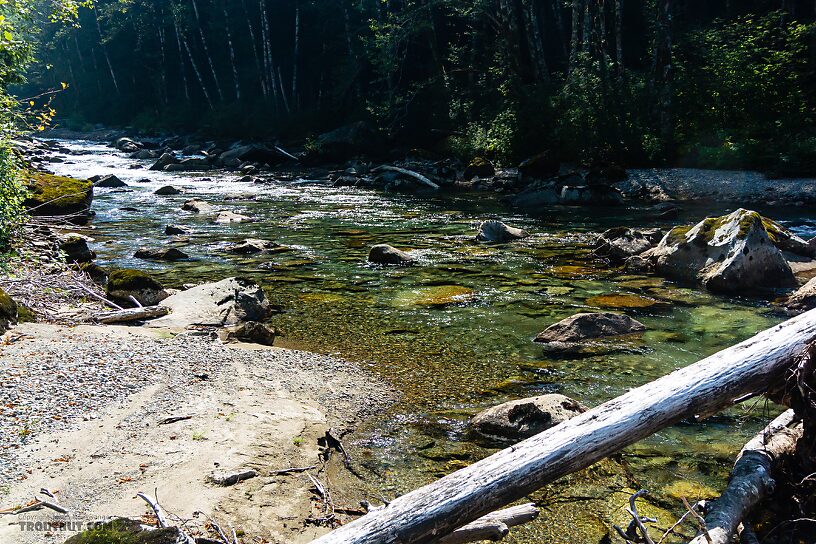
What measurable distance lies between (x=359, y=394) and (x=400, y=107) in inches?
1125

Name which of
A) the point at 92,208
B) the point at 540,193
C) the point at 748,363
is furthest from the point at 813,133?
the point at 92,208

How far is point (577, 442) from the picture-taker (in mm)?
3689

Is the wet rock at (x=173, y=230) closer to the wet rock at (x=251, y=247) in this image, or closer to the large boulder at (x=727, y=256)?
the wet rock at (x=251, y=247)

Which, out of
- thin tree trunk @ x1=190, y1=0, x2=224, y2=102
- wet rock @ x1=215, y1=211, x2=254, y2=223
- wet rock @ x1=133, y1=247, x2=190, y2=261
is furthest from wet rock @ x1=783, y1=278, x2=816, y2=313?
thin tree trunk @ x1=190, y1=0, x2=224, y2=102

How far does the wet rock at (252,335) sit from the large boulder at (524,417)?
11.3 feet

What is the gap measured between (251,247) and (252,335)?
6375mm

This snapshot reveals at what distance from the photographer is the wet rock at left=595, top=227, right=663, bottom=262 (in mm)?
12328

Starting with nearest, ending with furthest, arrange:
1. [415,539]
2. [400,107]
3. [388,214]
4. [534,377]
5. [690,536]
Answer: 1. [415,539]
2. [690,536]
3. [534,377]
4. [388,214]
5. [400,107]

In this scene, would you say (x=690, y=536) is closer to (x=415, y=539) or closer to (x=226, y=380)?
(x=415, y=539)

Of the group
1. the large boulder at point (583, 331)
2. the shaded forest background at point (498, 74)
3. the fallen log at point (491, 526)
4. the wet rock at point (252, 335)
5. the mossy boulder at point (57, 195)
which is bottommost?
the large boulder at point (583, 331)

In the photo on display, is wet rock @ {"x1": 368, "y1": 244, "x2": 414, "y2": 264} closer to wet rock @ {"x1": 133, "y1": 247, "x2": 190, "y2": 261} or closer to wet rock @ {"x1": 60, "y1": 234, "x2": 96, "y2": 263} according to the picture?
wet rock @ {"x1": 133, "y1": 247, "x2": 190, "y2": 261}

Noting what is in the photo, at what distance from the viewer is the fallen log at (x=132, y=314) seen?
8.23 metres

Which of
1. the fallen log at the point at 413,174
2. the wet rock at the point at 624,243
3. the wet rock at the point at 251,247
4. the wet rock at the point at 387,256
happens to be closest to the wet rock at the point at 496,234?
the wet rock at the point at 624,243

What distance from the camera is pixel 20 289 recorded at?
331 inches
